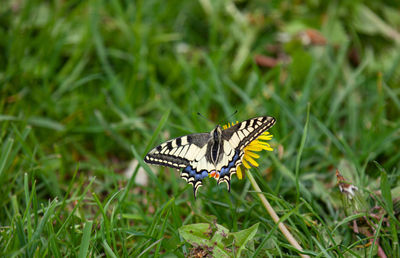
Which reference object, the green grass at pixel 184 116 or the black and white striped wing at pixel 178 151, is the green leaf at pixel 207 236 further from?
the black and white striped wing at pixel 178 151

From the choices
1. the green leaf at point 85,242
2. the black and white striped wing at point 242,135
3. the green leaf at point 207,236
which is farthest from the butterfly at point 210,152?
the green leaf at point 85,242

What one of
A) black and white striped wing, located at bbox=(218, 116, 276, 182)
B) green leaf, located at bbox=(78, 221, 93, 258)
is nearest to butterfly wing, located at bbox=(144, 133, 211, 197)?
black and white striped wing, located at bbox=(218, 116, 276, 182)

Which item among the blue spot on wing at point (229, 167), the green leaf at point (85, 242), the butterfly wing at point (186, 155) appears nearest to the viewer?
the green leaf at point (85, 242)

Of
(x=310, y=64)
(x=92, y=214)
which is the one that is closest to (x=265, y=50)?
(x=310, y=64)

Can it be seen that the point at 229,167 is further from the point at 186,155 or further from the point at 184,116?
the point at 184,116

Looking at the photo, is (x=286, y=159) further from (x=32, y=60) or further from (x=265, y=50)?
(x=32, y=60)

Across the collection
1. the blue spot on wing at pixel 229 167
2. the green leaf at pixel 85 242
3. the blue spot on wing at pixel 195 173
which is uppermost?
the blue spot on wing at pixel 229 167

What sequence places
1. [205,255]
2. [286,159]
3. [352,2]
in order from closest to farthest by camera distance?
[205,255] → [286,159] → [352,2]

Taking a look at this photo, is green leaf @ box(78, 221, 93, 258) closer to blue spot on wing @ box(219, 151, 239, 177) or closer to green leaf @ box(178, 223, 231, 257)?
green leaf @ box(178, 223, 231, 257)
